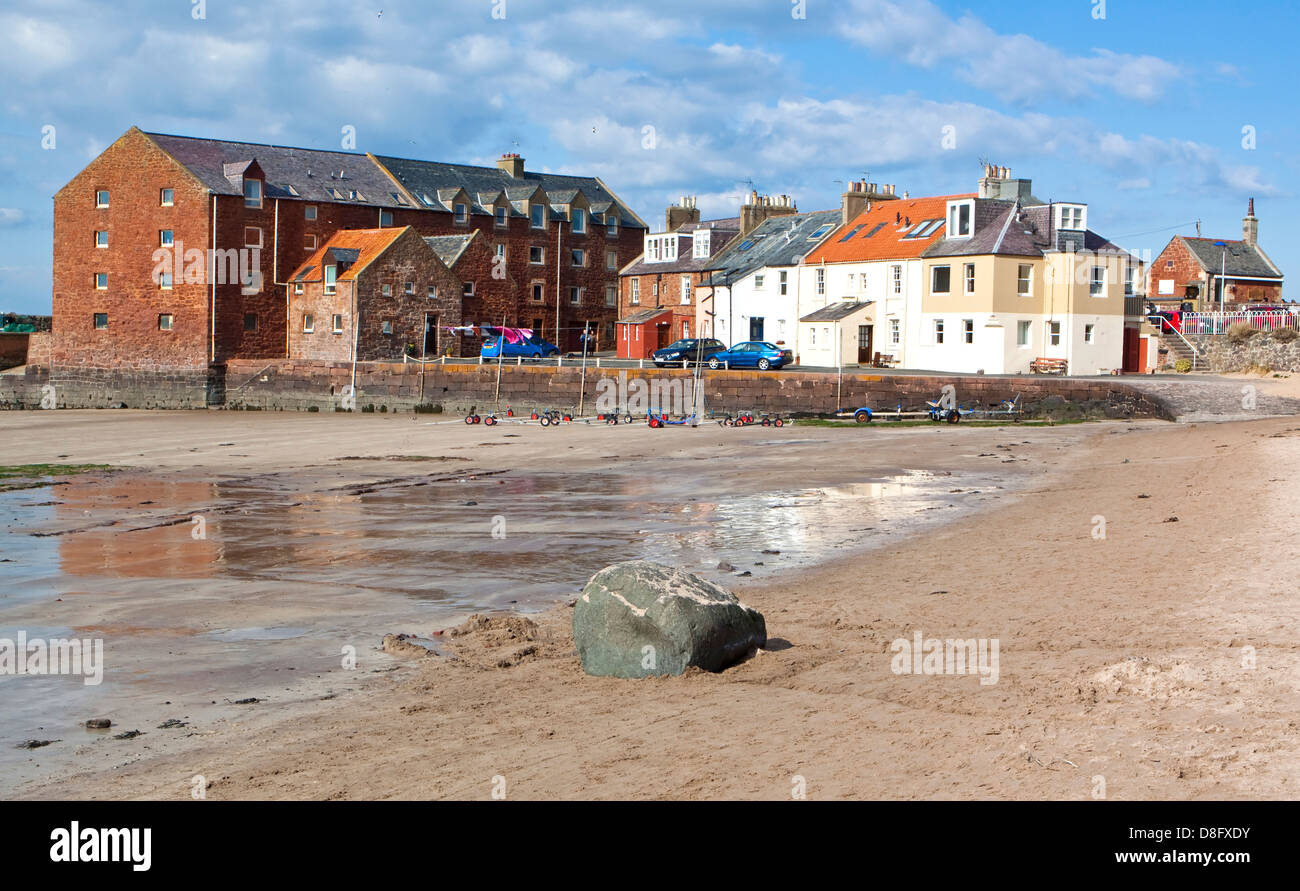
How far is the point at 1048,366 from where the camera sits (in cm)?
4766

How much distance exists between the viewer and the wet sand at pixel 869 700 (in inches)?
253

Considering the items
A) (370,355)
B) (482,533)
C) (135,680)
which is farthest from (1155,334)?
(135,680)

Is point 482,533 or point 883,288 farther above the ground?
point 883,288

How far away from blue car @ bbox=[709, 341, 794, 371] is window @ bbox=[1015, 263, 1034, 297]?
388 inches

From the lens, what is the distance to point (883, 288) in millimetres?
52969

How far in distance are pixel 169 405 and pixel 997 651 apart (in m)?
54.3

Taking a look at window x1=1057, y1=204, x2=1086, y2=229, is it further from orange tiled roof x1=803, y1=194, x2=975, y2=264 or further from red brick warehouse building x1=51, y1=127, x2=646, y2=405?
red brick warehouse building x1=51, y1=127, x2=646, y2=405

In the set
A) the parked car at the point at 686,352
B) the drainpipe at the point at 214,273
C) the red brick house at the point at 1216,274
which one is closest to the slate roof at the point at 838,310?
the parked car at the point at 686,352

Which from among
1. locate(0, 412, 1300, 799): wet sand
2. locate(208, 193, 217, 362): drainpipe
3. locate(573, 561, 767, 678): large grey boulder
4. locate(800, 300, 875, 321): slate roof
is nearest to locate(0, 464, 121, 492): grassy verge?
locate(0, 412, 1300, 799): wet sand

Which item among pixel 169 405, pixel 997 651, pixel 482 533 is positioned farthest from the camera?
pixel 169 405

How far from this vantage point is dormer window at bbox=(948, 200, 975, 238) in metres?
50.1

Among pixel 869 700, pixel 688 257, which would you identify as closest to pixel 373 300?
pixel 688 257
